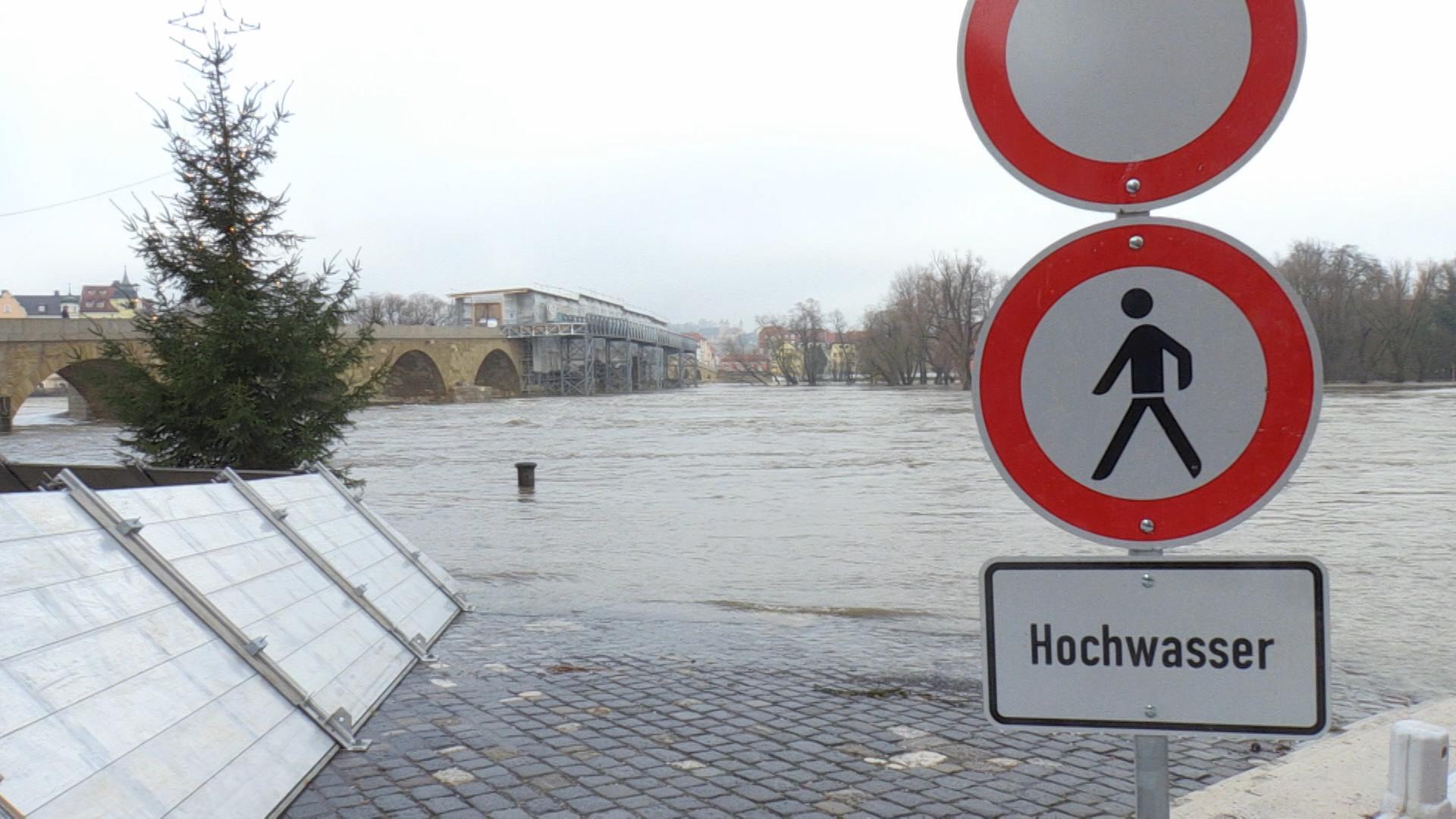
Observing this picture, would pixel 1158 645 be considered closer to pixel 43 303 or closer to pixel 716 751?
pixel 716 751

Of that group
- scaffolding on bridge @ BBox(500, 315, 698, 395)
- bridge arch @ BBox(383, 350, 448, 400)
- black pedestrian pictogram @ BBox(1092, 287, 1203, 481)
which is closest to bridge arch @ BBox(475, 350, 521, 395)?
scaffolding on bridge @ BBox(500, 315, 698, 395)

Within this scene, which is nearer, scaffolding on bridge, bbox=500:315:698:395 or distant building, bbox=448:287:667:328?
scaffolding on bridge, bbox=500:315:698:395

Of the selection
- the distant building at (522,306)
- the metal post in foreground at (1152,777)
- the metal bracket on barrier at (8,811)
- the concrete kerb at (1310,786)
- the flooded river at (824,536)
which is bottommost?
the flooded river at (824,536)

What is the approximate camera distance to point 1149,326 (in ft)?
7.68

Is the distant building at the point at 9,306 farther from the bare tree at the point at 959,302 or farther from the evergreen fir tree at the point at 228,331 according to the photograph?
the evergreen fir tree at the point at 228,331

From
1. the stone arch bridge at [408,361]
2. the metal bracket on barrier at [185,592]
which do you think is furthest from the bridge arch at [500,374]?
the metal bracket on barrier at [185,592]

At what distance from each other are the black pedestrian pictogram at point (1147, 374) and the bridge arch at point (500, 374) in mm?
97405

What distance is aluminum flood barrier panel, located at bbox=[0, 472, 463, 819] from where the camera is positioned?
3.53m

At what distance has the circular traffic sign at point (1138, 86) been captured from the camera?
235 centimetres

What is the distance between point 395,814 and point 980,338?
9.89 feet

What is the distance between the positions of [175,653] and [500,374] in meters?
97.3

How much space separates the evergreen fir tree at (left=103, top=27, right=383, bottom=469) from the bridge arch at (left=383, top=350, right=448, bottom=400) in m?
70.6

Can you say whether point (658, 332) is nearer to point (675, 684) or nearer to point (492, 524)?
point (492, 524)

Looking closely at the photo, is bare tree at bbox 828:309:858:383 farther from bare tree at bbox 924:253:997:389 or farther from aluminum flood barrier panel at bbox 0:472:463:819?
aluminum flood barrier panel at bbox 0:472:463:819
